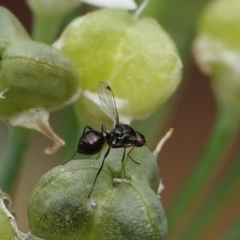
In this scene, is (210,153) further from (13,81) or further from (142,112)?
(13,81)

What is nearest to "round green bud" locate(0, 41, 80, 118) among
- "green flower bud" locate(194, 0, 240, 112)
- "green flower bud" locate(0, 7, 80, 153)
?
"green flower bud" locate(0, 7, 80, 153)

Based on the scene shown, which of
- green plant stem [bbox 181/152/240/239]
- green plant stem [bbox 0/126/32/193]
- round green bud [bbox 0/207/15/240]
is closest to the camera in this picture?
round green bud [bbox 0/207/15/240]

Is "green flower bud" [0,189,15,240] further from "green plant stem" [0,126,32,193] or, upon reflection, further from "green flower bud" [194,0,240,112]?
"green flower bud" [194,0,240,112]

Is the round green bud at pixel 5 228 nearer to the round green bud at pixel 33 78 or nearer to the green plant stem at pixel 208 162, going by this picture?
the round green bud at pixel 33 78

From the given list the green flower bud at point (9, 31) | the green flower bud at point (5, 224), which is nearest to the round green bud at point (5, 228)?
the green flower bud at point (5, 224)

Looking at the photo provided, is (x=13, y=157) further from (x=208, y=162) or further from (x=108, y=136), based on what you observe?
(x=208, y=162)

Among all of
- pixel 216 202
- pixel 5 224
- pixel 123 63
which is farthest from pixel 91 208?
pixel 216 202
